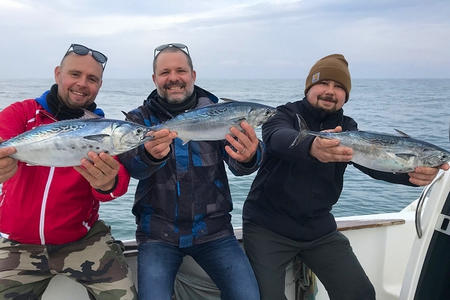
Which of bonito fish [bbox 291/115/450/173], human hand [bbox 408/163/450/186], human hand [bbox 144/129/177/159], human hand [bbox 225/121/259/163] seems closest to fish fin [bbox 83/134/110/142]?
human hand [bbox 144/129/177/159]

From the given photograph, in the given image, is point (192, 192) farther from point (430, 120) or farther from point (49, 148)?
point (430, 120)

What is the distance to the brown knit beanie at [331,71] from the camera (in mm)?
3875

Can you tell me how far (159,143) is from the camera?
2912 mm

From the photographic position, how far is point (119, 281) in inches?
122

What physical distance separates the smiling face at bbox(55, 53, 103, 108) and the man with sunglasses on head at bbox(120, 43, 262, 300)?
0.44 metres

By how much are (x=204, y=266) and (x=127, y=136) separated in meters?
1.50

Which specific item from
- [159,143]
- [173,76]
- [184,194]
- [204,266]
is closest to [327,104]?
[173,76]

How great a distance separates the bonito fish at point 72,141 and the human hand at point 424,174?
2.21 metres

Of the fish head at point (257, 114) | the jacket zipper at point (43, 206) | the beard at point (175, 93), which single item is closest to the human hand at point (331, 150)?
the fish head at point (257, 114)

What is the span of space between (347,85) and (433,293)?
2.04m

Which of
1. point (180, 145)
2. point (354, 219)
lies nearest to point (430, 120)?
point (354, 219)

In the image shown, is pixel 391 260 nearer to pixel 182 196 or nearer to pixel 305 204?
pixel 305 204

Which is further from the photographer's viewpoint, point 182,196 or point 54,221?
point 182,196

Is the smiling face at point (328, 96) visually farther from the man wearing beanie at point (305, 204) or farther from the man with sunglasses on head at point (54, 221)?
the man with sunglasses on head at point (54, 221)
